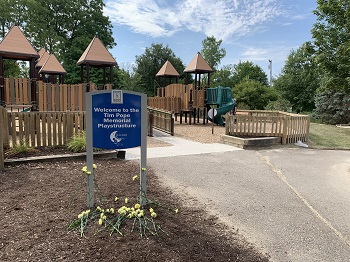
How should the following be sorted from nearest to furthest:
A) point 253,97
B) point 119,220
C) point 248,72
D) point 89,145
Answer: point 119,220 < point 89,145 < point 253,97 < point 248,72

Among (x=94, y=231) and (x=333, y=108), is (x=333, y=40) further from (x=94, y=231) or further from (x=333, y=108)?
(x=94, y=231)

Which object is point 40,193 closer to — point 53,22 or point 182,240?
point 182,240

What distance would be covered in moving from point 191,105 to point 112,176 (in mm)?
14919

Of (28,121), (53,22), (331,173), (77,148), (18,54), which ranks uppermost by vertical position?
(53,22)

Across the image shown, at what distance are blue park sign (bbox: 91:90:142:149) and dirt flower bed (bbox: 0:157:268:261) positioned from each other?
0.97m

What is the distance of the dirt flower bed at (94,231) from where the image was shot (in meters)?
2.98

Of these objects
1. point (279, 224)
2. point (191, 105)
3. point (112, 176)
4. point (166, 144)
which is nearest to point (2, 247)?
point (112, 176)

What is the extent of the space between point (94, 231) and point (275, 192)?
3.73 m

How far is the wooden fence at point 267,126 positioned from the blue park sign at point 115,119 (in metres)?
8.15

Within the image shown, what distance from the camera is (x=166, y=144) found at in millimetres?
11312

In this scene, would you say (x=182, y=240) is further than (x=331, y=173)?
No

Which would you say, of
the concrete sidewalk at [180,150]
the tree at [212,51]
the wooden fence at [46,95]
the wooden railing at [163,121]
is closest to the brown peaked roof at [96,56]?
the wooden fence at [46,95]

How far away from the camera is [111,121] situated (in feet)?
13.1

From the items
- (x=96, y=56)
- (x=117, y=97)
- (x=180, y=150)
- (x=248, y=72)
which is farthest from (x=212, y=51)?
Answer: (x=117, y=97)
